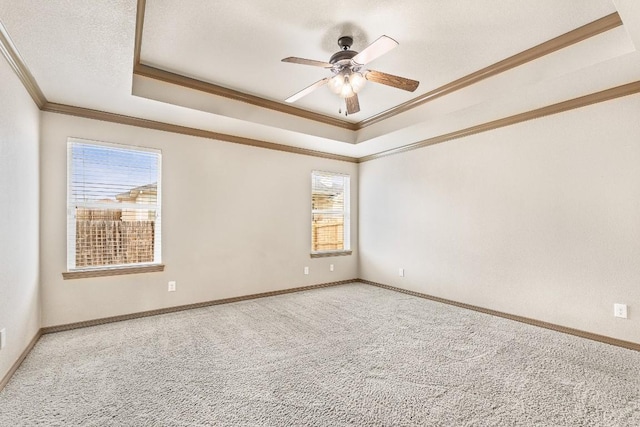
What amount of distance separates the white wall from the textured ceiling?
34 centimetres

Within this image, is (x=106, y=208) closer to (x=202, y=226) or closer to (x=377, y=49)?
(x=202, y=226)

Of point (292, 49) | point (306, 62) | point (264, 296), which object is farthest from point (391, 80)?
point (264, 296)

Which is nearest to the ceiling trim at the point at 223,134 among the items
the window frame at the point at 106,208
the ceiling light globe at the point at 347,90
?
the window frame at the point at 106,208

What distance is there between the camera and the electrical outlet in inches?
113

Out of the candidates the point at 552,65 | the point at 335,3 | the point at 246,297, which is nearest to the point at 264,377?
the point at 246,297

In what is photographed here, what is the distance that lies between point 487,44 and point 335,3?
4.69 feet

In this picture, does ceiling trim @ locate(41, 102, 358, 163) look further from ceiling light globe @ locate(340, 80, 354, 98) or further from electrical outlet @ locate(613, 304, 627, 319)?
electrical outlet @ locate(613, 304, 627, 319)

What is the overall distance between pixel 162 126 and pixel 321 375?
3.41m

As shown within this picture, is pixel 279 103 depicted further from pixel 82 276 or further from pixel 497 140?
pixel 82 276

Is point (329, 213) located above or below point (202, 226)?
above

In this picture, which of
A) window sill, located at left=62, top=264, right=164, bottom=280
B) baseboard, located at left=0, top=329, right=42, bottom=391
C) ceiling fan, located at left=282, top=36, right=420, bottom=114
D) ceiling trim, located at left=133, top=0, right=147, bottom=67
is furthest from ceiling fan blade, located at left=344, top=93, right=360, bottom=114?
baseboard, located at left=0, top=329, right=42, bottom=391

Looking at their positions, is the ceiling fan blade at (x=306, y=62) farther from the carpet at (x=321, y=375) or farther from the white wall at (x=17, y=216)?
the carpet at (x=321, y=375)

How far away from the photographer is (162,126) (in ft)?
12.6

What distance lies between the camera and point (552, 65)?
2.69 m
